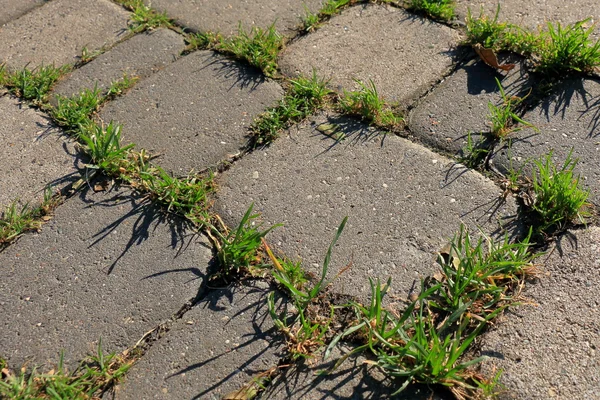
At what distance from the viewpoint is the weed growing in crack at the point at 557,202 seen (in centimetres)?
176

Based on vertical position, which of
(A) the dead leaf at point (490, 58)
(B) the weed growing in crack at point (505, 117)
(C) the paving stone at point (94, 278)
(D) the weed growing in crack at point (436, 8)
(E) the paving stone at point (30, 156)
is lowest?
(C) the paving stone at point (94, 278)

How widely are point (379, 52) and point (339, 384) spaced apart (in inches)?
52.3

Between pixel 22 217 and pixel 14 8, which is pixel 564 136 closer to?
pixel 22 217

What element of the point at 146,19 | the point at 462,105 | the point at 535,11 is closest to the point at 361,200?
the point at 462,105

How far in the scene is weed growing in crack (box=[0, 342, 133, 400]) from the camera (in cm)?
150

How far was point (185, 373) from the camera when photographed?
1.54 meters

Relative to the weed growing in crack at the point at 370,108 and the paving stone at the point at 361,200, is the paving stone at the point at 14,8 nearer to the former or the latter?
→ the paving stone at the point at 361,200

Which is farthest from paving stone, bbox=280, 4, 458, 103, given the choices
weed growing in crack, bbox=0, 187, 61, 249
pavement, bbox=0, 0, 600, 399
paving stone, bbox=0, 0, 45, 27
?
paving stone, bbox=0, 0, 45, 27

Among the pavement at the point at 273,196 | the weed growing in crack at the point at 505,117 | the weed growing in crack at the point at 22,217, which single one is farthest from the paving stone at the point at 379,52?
the weed growing in crack at the point at 22,217

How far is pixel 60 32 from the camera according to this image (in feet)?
8.43

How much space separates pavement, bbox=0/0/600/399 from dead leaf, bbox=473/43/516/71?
0.06m

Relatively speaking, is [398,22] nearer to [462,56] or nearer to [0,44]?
[462,56]

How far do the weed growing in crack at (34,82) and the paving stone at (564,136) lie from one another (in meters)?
1.58

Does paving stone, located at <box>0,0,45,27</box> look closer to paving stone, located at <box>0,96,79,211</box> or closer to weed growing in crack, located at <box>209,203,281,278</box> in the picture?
paving stone, located at <box>0,96,79,211</box>
